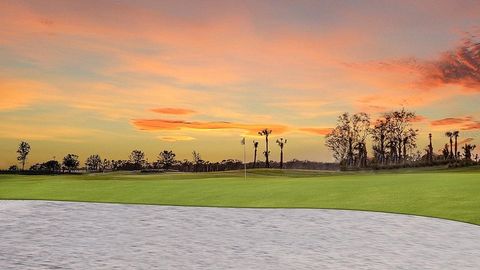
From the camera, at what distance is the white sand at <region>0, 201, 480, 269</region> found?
11.1 metres

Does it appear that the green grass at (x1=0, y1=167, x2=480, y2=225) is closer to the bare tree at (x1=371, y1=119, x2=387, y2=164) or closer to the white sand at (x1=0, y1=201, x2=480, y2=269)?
the white sand at (x1=0, y1=201, x2=480, y2=269)

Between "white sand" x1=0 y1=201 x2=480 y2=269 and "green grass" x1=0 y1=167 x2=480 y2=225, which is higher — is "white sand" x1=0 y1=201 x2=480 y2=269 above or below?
below

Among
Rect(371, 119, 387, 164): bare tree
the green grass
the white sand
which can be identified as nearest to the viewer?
the white sand

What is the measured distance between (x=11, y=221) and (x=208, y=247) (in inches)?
287

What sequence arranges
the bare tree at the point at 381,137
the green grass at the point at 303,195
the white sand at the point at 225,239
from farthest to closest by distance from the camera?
the bare tree at the point at 381,137 < the green grass at the point at 303,195 < the white sand at the point at 225,239

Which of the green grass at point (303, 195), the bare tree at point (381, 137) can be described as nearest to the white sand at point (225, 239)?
the green grass at point (303, 195)

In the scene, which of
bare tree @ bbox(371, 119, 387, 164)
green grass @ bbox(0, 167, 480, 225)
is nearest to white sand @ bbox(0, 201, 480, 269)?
green grass @ bbox(0, 167, 480, 225)

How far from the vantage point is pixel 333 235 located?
591 inches

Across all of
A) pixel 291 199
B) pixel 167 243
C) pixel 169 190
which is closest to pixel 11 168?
pixel 169 190

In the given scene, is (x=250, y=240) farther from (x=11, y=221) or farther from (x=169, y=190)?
(x=169, y=190)

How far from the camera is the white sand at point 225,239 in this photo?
36.4 ft

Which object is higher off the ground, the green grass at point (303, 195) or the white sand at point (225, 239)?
the green grass at point (303, 195)

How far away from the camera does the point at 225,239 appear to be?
13.9 metres

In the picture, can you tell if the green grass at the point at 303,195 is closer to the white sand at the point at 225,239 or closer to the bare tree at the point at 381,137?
the white sand at the point at 225,239
